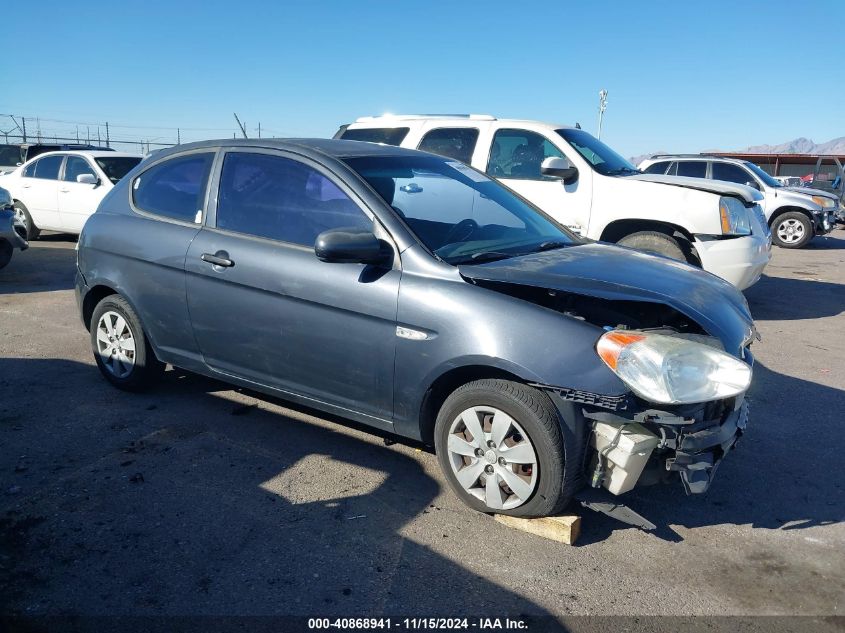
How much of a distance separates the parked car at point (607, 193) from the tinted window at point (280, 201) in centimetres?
356

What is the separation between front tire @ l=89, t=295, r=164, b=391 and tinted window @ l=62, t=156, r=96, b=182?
25.7 ft

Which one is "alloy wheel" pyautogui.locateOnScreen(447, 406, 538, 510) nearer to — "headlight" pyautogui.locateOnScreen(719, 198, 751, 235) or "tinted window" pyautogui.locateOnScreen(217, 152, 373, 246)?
"tinted window" pyautogui.locateOnScreen(217, 152, 373, 246)

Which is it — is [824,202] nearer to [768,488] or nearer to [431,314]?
[768,488]

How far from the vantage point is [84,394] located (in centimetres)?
493

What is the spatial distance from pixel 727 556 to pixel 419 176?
259cm

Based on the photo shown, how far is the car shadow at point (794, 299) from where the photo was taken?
8188 mm

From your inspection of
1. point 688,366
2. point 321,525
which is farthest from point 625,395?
point 321,525

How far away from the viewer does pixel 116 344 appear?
16.1ft

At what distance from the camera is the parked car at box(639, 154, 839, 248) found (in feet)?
46.5

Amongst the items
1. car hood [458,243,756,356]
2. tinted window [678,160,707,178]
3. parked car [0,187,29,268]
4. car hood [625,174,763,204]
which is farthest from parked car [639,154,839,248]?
parked car [0,187,29,268]

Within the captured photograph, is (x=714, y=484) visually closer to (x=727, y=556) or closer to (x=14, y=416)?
(x=727, y=556)

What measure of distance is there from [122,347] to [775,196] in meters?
14.0

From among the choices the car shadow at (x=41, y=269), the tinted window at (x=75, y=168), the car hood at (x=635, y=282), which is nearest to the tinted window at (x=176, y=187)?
the car hood at (x=635, y=282)

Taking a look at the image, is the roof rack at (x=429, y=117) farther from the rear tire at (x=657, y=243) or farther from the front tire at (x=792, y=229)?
the front tire at (x=792, y=229)
